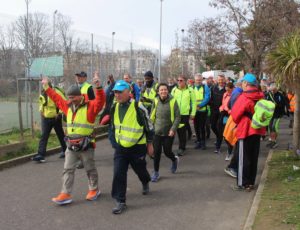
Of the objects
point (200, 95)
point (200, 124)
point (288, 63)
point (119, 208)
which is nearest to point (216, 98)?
point (200, 95)

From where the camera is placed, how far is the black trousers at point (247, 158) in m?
6.24

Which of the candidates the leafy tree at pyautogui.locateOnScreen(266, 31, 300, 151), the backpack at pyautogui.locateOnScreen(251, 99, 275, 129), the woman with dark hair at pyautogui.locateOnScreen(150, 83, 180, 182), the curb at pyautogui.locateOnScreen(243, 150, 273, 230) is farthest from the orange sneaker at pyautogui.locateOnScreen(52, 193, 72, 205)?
the leafy tree at pyautogui.locateOnScreen(266, 31, 300, 151)

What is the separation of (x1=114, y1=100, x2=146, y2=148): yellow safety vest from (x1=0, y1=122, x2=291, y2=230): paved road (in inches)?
39.6

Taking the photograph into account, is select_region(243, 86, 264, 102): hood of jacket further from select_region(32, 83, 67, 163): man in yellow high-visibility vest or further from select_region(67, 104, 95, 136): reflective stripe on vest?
select_region(32, 83, 67, 163): man in yellow high-visibility vest

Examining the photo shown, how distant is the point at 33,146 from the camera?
9422 mm

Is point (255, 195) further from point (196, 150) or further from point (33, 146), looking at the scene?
point (33, 146)

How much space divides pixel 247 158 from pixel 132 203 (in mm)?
2108

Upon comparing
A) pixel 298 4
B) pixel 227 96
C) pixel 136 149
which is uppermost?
pixel 298 4

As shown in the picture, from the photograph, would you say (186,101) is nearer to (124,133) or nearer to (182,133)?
(182,133)

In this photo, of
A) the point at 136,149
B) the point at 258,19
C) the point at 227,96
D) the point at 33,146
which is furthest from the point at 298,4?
the point at 136,149

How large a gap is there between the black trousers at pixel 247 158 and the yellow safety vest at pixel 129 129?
1950mm

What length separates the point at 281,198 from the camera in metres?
5.48

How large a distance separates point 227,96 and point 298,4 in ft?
43.4

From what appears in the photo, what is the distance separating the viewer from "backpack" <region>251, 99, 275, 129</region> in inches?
229
